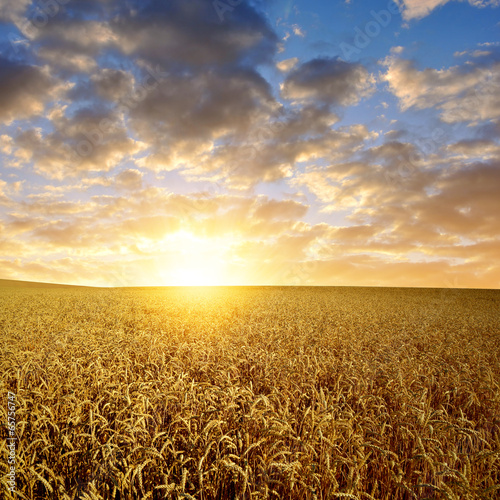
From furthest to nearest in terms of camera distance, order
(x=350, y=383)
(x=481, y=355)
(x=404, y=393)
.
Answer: (x=481, y=355)
(x=350, y=383)
(x=404, y=393)

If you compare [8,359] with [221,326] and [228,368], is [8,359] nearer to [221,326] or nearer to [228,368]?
[228,368]

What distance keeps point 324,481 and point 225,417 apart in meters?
1.42

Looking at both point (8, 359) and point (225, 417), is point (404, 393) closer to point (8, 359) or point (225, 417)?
point (225, 417)

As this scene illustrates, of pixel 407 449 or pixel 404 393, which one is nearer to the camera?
pixel 407 449

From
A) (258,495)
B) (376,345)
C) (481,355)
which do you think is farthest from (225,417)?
(481,355)

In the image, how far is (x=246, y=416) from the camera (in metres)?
3.41

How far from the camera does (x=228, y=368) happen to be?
5891mm

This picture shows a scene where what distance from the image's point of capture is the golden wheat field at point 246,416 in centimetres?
297

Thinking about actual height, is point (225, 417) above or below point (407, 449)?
above

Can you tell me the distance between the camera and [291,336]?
10328 mm

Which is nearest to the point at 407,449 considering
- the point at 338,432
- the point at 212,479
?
the point at 338,432

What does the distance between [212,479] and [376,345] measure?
324 inches

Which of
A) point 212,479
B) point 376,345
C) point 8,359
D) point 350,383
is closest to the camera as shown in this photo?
point 212,479

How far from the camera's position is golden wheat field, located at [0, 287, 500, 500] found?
297 cm
